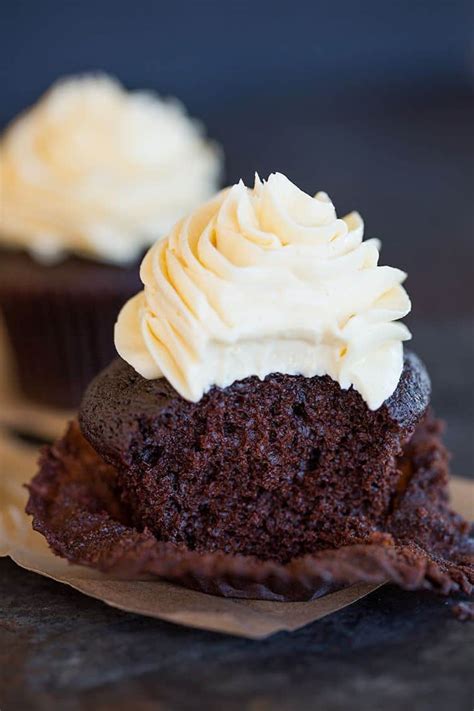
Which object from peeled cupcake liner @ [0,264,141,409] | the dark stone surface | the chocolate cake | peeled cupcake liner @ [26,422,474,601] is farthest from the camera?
peeled cupcake liner @ [0,264,141,409]

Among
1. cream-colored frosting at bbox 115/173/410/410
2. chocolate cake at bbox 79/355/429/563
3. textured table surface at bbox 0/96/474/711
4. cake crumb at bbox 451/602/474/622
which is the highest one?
cream-colored frosting at bbox 115/173/410/410

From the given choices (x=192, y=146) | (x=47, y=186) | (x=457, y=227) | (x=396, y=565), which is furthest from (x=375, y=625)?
(x=457, y=227)

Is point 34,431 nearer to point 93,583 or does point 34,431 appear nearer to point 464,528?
point 93,583

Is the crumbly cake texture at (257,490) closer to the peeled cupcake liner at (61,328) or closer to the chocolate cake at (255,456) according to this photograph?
the chocolate cake at (255,456)

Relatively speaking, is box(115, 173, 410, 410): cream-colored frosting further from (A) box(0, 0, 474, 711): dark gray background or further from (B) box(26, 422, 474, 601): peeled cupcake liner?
(A) box(0, 0, 474, 711): dark gray background

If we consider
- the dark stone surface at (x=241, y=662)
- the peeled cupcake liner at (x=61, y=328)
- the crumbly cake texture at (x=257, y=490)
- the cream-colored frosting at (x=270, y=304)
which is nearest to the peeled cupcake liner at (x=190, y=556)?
the crumbly cake texture at (x=257, y=490)

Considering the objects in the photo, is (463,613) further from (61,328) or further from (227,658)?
(61,328)

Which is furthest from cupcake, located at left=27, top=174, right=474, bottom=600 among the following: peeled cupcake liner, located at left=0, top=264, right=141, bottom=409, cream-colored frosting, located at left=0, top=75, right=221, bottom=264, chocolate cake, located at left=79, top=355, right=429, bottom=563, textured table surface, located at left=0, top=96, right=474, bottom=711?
cream-colored frosting, located at left=0, top=75, right=221, bottom=264
